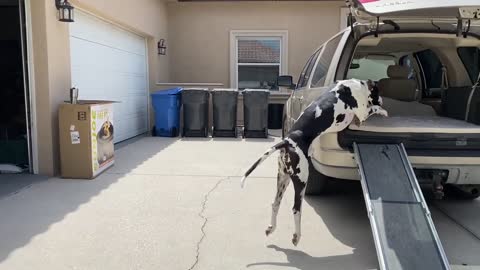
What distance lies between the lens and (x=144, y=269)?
10.7ft

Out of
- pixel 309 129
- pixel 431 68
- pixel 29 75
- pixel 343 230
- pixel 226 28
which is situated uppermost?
pixel 226 28

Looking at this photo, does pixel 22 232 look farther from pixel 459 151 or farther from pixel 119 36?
pixel 119 36

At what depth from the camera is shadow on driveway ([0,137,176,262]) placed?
3.90 meters

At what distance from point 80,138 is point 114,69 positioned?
3.47 metres

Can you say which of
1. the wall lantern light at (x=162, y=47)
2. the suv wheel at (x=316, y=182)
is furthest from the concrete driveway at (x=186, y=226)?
the wall lantern light at (x=162, y=47)

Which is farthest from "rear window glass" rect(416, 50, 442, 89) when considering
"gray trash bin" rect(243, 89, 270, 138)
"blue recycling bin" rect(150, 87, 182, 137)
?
"blue recycling bin" rect(150, 87, 182, 137)

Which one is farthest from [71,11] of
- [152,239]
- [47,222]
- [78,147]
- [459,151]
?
[459,151]

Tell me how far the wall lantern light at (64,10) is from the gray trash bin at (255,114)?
4820mm

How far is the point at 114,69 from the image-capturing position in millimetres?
8984

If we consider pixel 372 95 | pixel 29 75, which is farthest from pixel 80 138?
pixel 372 95

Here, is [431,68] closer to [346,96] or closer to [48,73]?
[346,96]

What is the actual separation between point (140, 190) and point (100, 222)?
1.22 m

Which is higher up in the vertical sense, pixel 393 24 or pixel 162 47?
pixel 162 47

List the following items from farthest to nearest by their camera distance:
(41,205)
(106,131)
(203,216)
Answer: (106,131) → (41,205) → (203,216)
